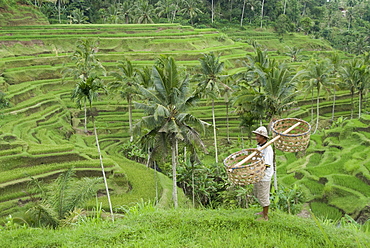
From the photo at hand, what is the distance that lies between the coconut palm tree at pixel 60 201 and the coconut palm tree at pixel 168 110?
2744mm

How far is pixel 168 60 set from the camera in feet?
38.8

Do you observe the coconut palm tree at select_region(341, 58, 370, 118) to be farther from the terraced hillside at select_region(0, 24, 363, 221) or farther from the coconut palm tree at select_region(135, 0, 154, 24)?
the coconut palm tree at select_region(135, 0, 154, 24)

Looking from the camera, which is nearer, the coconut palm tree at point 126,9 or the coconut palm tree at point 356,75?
the coconut palm tree at point 356,75

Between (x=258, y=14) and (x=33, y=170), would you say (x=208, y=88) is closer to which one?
(x=33, y=170)

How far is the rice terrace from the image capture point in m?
6.23

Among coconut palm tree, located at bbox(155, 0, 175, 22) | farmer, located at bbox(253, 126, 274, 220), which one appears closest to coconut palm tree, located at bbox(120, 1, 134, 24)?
coconut palm tree, located at bbox(155, 0, 175, 22)

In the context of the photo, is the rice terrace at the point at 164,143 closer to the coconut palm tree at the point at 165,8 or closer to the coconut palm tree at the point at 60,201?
the coconut palm tree at the point at 60,201

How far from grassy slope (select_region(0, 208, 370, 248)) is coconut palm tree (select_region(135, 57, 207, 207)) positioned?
17.0 ft

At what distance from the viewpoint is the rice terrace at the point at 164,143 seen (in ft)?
20.5

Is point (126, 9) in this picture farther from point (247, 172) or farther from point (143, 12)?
point (247, 172)

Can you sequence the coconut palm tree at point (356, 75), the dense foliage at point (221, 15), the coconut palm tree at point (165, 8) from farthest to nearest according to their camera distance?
the coconut palm tree at point (165, 8), the dense foliage at point (221, 15), the coconut palm tree at point (356, 75)

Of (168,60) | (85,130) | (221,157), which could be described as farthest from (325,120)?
(168,60)

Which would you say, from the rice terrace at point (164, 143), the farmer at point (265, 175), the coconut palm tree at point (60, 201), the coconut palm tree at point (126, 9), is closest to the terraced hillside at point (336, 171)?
the rice terrace at point (164, 143)

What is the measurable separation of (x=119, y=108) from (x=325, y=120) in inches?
783
